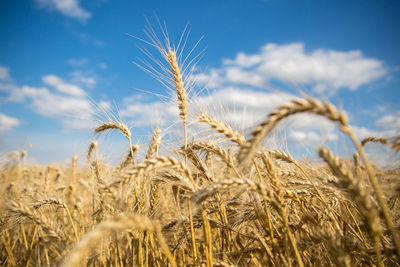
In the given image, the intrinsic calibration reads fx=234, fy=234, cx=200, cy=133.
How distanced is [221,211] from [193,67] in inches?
59.7

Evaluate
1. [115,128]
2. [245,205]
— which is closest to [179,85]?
[115,128]

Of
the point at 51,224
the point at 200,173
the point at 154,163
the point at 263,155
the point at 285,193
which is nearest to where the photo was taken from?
the point at 154,163

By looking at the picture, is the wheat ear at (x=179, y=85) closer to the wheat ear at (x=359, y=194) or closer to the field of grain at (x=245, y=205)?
the field of grain at (x=245, y=205)

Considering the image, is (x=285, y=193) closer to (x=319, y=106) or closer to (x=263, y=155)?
(x=263, y=155)

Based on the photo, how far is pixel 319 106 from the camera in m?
1.14

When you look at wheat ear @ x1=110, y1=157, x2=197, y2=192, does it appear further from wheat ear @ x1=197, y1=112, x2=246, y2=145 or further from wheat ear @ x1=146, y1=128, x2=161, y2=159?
wheat ear @ x1=146, y1=128, x2=161, y2=159

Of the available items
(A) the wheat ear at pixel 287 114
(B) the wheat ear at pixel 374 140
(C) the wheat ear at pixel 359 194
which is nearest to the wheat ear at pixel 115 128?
(A) the wheat ear at pixel 287 114

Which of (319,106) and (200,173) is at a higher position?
(319,106)

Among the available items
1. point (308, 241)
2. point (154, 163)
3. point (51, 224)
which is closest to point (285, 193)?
point (308, 241)

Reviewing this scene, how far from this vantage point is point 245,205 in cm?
199

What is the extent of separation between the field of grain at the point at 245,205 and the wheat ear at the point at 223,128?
0.04 feet

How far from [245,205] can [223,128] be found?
695mm

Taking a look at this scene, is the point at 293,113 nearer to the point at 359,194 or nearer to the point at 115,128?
the point at 359,194

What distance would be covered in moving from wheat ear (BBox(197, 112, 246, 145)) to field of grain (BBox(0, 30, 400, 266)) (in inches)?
0.4
